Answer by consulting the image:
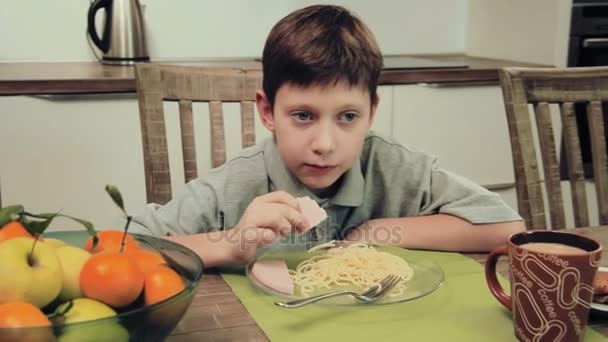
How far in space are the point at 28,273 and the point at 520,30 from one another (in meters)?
2.31

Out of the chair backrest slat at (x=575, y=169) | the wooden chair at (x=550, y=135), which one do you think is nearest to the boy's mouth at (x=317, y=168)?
the wooden chair at (x=550, y=135)

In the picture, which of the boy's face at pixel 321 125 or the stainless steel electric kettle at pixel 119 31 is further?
the stainless steel electric kettle at pixel 119 31

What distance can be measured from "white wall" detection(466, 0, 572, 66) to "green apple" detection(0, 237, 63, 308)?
2171 mm

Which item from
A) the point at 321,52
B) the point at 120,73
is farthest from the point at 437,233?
the point at 120,73

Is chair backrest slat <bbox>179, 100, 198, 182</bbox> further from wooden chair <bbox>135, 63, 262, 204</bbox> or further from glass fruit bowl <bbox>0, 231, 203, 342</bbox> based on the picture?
glass fruit bowl <bbox>0, 231, 203, 342</bbox>

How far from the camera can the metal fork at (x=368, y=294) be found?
762 mm

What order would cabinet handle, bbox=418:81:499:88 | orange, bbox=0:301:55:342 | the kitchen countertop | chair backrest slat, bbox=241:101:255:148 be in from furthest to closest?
cabinet handle, bbox=418:81:499:88
the kitchen countertop
chair backrest slat, bbox=241:101:255:148
orange, bbox=0:301:55:342

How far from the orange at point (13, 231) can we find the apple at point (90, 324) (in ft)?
0.31

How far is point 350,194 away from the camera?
3.72ft

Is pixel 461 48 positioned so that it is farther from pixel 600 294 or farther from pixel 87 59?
pixel 600 294

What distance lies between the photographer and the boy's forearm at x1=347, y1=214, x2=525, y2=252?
1023mm

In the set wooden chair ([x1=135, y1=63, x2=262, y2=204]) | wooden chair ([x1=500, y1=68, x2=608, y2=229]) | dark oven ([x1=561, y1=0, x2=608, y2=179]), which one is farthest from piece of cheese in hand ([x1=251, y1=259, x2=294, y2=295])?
dark oven ([x1=561, y1=0, x2=608, y2=179])

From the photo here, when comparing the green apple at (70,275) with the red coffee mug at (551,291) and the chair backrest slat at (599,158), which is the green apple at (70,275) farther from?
the chair backrest slat at (599,158)

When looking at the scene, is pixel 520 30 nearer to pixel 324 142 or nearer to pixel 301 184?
pixel 301 184
